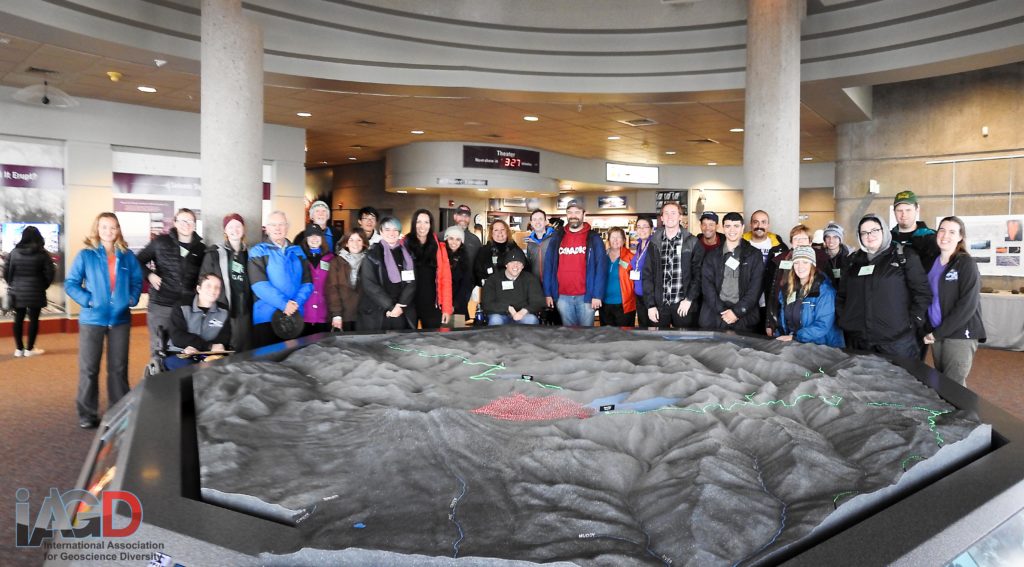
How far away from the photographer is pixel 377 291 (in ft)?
19.5

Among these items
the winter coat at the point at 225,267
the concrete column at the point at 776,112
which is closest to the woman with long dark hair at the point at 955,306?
the concrete column at the point at 776,112

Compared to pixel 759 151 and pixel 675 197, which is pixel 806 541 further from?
pixel 675 197

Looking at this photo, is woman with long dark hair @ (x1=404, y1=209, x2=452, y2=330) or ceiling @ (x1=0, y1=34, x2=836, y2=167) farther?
ceiling @ (x1=0, y1=34, x2=836, y2=167)

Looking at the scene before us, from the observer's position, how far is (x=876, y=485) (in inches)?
82.5

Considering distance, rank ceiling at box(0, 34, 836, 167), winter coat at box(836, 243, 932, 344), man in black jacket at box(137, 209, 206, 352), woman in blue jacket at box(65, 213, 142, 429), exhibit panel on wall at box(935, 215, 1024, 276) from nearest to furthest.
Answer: winter coat at box(836, 243, 932, 344) < woman in blue jacket at box(65, 213, 142, 429) < man in black jacket at box(137, 209, 206, 352) < ceiling at box(0, 34, 836, 167) < exhibit panel on wall at box(935, 215, 1024, 276)

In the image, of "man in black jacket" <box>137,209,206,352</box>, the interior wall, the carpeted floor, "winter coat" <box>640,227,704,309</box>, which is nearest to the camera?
the carpeted floor

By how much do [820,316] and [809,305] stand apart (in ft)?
0.35

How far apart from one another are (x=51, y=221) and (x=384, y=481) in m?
10.5

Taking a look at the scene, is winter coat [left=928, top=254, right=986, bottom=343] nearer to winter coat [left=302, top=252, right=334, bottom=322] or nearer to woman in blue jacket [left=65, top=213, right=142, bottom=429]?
winter coat [left=302, top=252, right=334, bottom=322]

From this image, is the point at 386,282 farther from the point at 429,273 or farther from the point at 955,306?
the point at 955,306

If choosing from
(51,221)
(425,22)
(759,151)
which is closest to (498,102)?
(425,22)

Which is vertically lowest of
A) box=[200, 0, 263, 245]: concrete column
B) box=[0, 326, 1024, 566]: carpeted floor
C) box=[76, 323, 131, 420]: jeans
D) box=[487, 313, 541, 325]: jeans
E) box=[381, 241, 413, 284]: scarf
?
box=[0, 326, 1024, 566]: carpeted floor

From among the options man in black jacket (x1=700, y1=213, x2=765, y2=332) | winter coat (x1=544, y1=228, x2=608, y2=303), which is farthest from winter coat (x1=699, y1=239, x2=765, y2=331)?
winter coat (x1=544, y1=228, x2=608, y2=303)

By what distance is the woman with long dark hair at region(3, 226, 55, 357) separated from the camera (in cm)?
841
